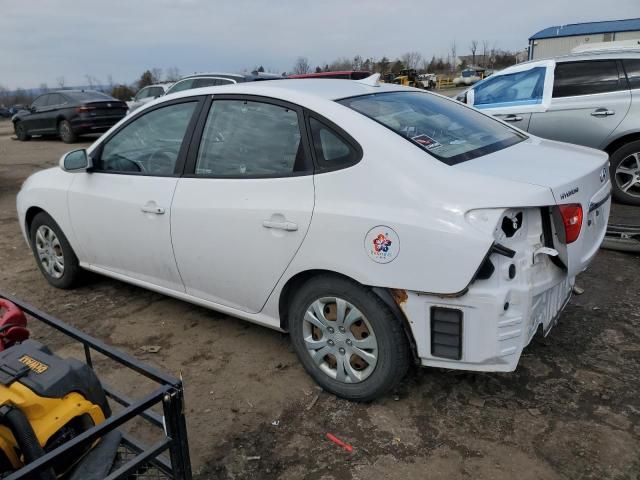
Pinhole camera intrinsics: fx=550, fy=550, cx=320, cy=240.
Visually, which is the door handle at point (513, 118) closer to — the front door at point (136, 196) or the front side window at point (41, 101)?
the front door at point (136, 196)

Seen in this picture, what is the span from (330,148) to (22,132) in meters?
16.7

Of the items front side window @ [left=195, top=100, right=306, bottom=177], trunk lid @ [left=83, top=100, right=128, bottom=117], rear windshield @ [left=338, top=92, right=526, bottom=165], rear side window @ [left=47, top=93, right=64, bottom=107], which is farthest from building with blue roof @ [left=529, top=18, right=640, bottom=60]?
front side window @ [left=195, top=100, right=306, bottom=177]

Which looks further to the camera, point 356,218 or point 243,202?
point 243,202

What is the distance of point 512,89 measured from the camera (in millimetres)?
7172

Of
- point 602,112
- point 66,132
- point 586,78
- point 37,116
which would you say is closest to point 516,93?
point 586,78

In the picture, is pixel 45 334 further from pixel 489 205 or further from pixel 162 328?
pixel 489 205

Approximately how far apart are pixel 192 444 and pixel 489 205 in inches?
72.0

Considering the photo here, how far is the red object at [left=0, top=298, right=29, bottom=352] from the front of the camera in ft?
7.80

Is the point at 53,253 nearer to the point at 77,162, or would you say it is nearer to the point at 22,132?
the point at 77,162

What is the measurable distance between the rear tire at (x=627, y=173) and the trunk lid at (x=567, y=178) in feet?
12.0

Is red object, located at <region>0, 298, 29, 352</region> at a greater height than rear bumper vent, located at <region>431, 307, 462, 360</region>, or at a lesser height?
greater

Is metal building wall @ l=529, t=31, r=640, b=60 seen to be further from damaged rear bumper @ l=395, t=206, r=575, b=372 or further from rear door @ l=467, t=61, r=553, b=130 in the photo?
damaged rear bumper @ l=395, t=206, r=575, b=372

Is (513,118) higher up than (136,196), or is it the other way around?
(136,196)

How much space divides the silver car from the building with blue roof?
30674 millimetres
